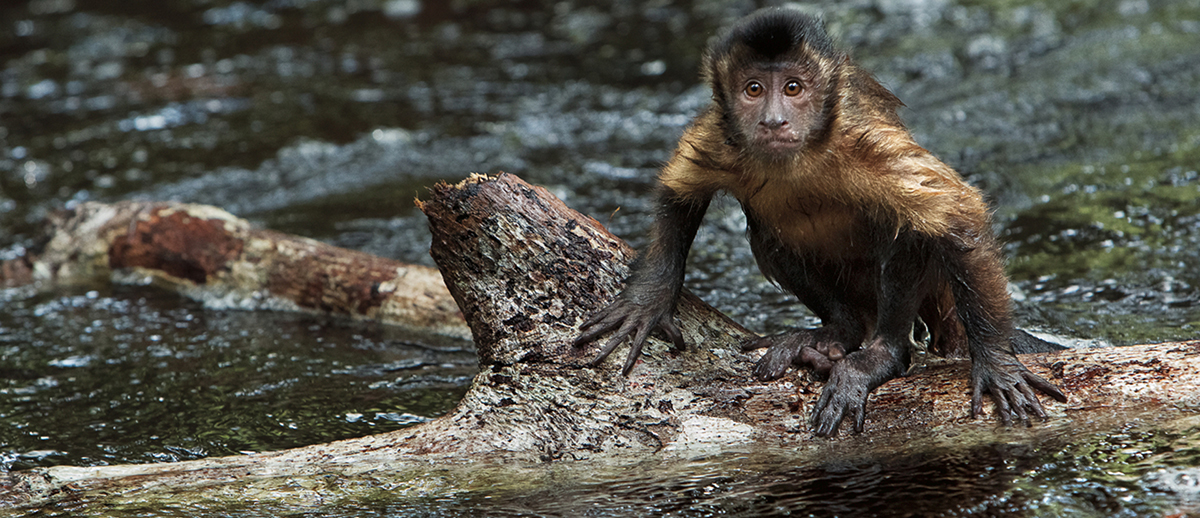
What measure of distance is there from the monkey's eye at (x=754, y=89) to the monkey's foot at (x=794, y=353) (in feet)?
2.97

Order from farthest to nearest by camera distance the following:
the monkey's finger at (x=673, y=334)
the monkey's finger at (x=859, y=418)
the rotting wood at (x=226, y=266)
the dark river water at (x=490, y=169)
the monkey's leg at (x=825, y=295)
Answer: the rotting wood at (x=226, y=266) → the monkey's leg at (x=825, y=295) → the monkey's finger at (x=673, y=334) → the monkey's finger at (x=859, y=418) → the dark river water at (x=490, y=169)

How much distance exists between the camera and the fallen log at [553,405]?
3768 millimetres

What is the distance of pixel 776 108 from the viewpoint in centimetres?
395

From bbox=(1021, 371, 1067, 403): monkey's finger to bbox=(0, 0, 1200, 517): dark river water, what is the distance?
177 millimetres

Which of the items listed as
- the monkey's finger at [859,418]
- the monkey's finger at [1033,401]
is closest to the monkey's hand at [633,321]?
the monkey's finger at [859,418]

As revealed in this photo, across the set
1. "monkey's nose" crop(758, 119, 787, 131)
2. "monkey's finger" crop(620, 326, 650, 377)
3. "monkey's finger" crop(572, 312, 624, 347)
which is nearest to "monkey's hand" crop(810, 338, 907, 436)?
"monkey's finger" crop(620, 326, 650, 377)

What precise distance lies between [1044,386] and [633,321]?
142 cm

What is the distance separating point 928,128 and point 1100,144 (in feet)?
4.04

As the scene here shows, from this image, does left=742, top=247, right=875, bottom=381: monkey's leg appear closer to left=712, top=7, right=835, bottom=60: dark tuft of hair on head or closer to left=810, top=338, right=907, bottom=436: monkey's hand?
left=810, top=338, right=907, bottom=436: monkey's hand

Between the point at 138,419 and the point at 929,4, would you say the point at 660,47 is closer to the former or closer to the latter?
the point at 929,4

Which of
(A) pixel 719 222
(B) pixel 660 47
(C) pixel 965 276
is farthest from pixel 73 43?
(C) pixel 965 276

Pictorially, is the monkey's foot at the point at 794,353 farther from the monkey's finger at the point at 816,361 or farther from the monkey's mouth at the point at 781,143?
the monkey's mouth at the point at 781,143

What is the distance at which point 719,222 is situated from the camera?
7.44m

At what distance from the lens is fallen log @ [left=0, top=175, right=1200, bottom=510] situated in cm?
377
